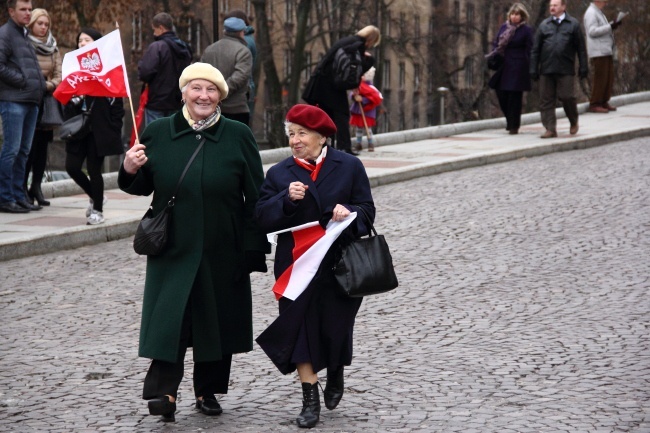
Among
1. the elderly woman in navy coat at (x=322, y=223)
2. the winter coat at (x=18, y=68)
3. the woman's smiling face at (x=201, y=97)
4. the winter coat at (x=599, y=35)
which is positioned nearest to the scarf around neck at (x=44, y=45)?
the winter coat at (x=18, y=68)

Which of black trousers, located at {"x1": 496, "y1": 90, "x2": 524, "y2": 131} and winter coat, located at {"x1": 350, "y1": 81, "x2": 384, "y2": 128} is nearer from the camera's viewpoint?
winter coat, located at {"x1": 350, "y1": 81, "x2": 384, "y2": 128}

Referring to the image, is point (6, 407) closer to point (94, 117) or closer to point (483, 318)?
point (483, 318)

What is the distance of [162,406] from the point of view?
5766mm

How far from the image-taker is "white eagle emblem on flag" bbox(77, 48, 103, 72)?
27.3 ft

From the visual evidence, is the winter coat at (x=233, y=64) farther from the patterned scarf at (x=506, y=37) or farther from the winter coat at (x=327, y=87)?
the patterned scarf at (x=506, y=37)

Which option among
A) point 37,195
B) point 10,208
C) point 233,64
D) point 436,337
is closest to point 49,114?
point 37,195

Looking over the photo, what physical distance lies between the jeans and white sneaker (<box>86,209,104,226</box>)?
3.72ft

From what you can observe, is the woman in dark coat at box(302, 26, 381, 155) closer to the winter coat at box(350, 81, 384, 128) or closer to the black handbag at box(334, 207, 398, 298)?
the winter coat at box(350, 81, 384, 128)

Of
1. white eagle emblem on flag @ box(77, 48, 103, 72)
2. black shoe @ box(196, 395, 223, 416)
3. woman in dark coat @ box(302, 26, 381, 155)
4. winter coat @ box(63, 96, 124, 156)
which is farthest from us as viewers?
woman in dark coat @ box(302, 26, 381, 155)

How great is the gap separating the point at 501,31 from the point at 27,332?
13720 millimetres

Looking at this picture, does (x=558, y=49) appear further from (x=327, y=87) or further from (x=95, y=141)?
(x=95, y=141)

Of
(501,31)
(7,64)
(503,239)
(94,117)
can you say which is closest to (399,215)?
(503,239)

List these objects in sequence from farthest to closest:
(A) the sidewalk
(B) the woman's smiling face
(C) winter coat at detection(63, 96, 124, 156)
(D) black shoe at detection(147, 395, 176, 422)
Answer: (C) winter coat at detection(63, 96, 124, 156), (A) the sidewalk, (B) the woman's smiling face, (D) black shoe at detection(147, 395, 176, 422)

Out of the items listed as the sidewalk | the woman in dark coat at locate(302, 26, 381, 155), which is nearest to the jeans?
the sidewalk
